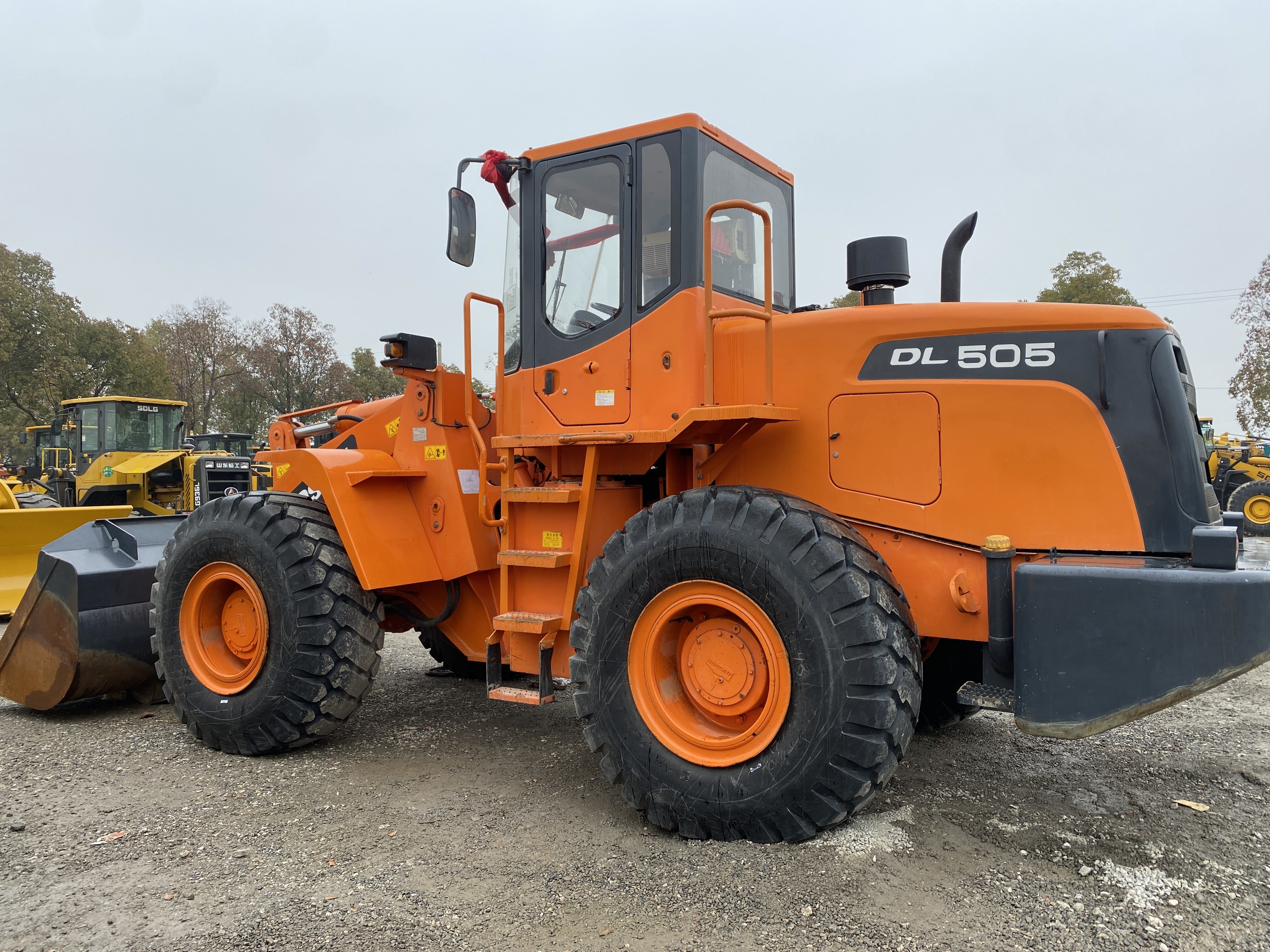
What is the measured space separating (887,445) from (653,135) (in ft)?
5.98

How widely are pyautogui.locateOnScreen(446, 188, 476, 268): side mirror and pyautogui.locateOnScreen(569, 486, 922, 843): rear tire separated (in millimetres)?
1699

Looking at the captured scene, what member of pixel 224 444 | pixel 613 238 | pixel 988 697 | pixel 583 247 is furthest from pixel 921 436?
pixel 224 444

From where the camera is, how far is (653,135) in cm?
408

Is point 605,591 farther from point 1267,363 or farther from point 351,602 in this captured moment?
point 1267,363

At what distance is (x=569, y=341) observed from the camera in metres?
4.33

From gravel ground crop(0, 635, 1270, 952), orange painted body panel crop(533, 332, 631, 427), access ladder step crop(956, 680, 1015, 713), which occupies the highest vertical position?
orange painted body panel crop(533, 332, 631, 427)

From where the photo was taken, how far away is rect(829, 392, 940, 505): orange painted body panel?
3521 mm

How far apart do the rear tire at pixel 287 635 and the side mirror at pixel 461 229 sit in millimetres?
1588

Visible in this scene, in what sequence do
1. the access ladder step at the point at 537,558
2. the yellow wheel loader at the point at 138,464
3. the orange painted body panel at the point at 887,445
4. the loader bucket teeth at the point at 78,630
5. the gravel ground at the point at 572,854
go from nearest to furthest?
the gravel ground at the point at 572,854 < the orange painted body panel at the point at 887,445 < the access ladder step at the point at 537,558 < the loader bucket teeth at the point at 78,630 < the yellow wheel loader at the point at 138,464

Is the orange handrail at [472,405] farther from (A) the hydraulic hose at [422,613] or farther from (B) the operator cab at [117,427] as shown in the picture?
(B) the operator cab at [117,427]

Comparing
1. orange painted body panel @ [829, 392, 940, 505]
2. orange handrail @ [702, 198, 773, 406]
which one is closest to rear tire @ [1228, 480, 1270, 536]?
orange painted body panel @ [829, 392, 940, 505]

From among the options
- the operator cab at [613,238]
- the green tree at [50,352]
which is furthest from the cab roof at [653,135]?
the green tree at [50,352]

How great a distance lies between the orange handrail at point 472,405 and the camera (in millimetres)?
4543

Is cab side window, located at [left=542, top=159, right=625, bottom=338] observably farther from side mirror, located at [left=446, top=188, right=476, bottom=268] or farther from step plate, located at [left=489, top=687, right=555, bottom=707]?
step plate, located at [left=489, top=687, right=555, bottom=707]
